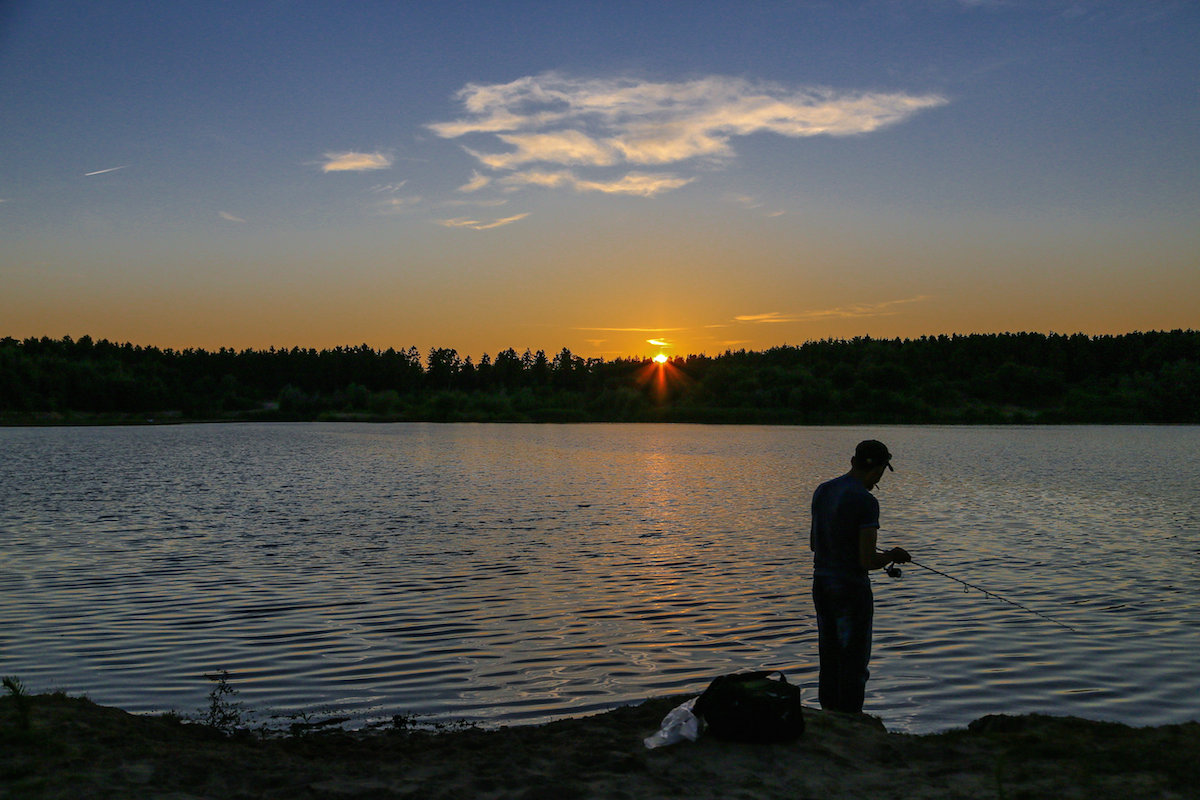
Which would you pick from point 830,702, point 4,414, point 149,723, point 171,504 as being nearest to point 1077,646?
point 830,702

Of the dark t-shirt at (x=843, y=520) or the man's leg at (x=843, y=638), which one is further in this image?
the man's leg at (x=843, y=638)

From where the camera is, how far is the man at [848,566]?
7.22 meters

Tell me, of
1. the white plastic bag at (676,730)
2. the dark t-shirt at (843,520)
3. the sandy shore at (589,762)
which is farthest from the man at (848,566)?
the white plastic bag at (676,730)

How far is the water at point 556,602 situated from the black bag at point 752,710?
2.05 metres

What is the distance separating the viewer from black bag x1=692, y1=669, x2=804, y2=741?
648 cm

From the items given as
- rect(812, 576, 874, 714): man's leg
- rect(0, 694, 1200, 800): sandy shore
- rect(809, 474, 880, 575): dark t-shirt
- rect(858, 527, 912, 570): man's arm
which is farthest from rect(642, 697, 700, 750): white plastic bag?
rect(858, 527, 912, 570): man's arm

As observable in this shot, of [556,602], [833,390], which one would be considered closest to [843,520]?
[556,602]

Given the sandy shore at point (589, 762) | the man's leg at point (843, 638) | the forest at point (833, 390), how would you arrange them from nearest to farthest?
the sandy shore at point (589, 762)
the man's leg at point (843, 638)
the forest at point (833, 390)

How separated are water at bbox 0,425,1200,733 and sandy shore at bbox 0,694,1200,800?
1199 mm

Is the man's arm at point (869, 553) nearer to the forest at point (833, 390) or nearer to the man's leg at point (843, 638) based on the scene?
the man's leg at point (843, 638)

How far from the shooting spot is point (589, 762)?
632 centimetres

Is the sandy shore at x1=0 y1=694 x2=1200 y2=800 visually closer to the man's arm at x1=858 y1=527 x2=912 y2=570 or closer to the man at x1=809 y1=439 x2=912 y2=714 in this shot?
the man at x1=809 y1=439 x2=912 y2=714

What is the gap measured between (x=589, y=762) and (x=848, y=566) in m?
2.67

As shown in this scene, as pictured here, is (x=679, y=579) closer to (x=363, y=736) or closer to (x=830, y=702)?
(x=830, y=702)
